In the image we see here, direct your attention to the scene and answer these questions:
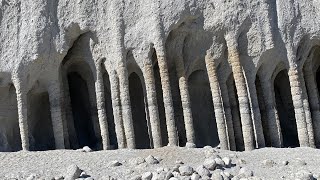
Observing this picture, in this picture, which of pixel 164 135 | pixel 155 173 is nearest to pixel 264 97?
pixel 164 135

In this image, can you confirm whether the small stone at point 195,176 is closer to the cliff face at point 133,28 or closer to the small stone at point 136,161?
the small stone at point 136,161

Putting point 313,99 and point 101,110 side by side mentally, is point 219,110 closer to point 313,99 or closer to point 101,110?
point 101,110

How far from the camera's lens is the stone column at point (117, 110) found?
60.1ft

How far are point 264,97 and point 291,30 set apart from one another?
3.23m

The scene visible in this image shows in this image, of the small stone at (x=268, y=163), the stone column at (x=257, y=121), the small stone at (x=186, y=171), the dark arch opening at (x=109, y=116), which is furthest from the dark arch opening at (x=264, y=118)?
the small stone at (x=186, y=171)

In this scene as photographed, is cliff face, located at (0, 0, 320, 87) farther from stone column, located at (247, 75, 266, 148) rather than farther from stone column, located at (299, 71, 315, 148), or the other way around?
stone column, located at (247, 75, 266, 148)

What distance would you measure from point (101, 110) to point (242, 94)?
5970 millimetres

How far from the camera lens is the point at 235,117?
2125 centimetres

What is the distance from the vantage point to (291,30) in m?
19.9

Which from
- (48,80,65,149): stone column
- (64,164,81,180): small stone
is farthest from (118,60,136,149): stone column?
(64,164,81,180): small stone

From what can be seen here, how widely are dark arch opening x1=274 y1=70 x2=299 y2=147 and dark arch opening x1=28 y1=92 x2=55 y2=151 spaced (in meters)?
12.0

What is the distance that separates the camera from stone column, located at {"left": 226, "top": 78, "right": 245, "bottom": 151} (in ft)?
67.9

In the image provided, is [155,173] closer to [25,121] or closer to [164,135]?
[25,121]

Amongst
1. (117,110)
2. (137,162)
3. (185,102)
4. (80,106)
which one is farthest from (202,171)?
(80,106)
